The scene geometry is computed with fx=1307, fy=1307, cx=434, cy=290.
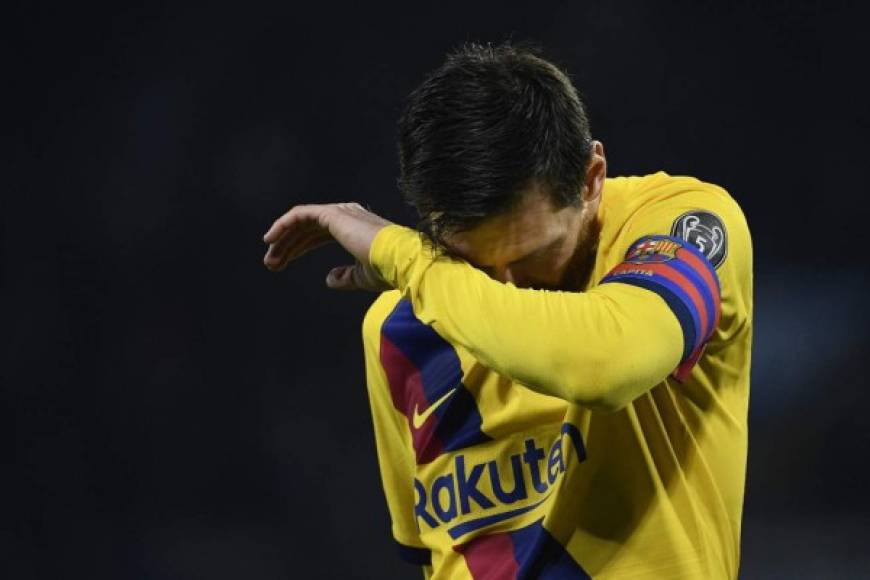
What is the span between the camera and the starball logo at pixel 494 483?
1.09m

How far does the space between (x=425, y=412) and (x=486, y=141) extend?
13.6 inches

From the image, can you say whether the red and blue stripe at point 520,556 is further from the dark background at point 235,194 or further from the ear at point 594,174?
the dark background at point 235,194

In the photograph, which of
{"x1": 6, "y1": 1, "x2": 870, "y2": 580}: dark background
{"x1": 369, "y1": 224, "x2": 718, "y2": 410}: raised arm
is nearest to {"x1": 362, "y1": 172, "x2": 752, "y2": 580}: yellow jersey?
{"x1": 369, "y1": 224, "x2": 718, "y2": 410}: raised arm

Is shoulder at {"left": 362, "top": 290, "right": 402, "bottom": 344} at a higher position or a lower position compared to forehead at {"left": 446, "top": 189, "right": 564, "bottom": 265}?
lower

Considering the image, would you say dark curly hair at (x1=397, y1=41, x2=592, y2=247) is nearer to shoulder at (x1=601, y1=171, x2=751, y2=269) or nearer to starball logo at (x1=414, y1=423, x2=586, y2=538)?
shoulder at (x1=601, y1=171, x2=751, y2=269)

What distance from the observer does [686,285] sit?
2.97 feet

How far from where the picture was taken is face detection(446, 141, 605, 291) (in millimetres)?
984

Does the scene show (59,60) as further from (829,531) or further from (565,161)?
(829,531)

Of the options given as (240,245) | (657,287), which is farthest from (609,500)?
(240,245)

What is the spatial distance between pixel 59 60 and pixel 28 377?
503 mm

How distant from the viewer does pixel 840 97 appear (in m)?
2.07

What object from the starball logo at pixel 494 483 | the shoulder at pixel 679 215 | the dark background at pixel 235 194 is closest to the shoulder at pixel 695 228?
the shoulder at pixel 679 215

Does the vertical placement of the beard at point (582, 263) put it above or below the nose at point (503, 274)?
below

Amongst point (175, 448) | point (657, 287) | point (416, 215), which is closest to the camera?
point (657, 287)
